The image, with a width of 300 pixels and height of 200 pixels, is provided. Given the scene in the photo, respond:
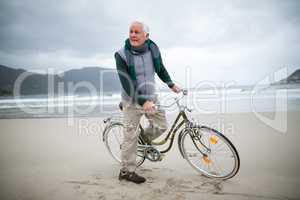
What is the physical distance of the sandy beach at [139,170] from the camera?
3074 millimetres

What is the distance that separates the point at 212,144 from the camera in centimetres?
323

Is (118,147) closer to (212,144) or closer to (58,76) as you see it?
(212,144)

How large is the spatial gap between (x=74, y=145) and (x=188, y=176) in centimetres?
309

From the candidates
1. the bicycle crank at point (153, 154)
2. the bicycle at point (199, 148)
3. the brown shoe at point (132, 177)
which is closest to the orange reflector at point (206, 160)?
the bicycle at point (199, 148)

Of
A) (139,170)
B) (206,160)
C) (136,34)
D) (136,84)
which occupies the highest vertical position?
(136,34)

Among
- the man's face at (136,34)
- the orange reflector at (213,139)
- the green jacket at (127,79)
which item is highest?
the man's face at (136,34)

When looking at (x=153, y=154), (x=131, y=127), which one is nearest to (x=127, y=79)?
(x=131, y=127)

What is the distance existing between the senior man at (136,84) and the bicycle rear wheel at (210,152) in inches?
17.8

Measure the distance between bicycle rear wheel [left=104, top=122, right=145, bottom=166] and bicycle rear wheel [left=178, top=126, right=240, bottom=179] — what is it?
0.93 metres

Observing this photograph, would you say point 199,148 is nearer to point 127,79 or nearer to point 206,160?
point 206,160

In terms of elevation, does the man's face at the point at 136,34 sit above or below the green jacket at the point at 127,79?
above

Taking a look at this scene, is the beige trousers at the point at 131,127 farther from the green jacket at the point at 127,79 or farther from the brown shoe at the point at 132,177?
the green jacket at the point at 127,79

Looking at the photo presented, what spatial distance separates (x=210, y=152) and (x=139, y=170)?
1.26m

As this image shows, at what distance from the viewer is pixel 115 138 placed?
165 inches
